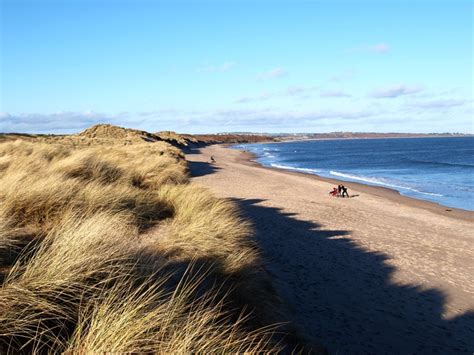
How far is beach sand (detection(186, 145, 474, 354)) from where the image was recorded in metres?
6.10

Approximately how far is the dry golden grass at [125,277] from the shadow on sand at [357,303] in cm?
105

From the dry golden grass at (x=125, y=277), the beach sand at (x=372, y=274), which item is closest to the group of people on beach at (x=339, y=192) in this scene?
the beach sand at (x=372, y=274)

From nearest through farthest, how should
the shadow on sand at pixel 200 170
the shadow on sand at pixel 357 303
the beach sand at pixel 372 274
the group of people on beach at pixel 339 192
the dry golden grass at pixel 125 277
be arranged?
the dry golden grass at pixel 125 277
the shadow on sand at pixel 357 303
the beach sand at pixel 372 274
the group of people on beach at pixel 339 192
the shadow on sand at pixel 200 170

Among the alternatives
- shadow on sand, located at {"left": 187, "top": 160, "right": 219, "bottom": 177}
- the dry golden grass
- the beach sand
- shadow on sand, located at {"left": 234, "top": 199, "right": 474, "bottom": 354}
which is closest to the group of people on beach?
the beach sand

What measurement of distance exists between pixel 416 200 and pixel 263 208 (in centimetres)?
1208

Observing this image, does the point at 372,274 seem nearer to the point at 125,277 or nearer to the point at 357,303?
the point at 357,303

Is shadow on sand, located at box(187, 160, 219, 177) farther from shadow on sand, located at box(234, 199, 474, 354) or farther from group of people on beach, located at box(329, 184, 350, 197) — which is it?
shadow on sand, located at box(234, 199, 474, 354)

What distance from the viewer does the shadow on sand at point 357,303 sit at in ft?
19.4

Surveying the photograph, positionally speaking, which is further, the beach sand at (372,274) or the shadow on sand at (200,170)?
the shadow on sand at (200,170)

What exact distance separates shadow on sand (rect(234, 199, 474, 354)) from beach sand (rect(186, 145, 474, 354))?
0.06 ft

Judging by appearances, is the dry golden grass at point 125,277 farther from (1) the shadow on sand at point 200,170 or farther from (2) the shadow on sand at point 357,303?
(1) the shadow on sand at point 200,170

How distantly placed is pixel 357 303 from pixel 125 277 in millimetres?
4793

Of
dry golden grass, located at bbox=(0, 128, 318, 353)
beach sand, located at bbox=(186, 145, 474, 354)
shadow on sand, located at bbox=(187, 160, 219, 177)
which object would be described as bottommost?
shadow on sand, located at bbox=(187, 160, 219, 177)

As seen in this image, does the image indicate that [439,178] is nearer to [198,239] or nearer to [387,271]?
[387,271]
